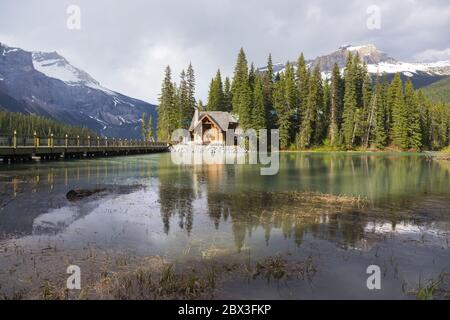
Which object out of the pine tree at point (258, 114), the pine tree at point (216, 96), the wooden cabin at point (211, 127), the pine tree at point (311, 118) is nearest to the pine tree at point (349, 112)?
the pine tree at point (311, 118)

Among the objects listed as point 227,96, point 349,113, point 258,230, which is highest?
point 227,96

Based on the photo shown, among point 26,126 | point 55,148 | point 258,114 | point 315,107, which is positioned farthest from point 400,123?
point 26,126

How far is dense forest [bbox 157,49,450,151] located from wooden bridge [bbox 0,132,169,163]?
2834cm

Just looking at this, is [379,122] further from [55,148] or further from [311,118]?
[55,148]

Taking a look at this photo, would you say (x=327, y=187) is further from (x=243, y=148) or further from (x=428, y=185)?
(x=243, y=148)

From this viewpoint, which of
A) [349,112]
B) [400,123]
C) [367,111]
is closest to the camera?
[349,112]

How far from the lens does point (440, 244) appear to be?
887 cm

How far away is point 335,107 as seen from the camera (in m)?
84.5

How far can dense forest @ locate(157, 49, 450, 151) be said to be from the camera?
3174 inches

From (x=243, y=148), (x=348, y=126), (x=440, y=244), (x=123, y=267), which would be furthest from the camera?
(x=348, y=126)

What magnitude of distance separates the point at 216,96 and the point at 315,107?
24626mm
